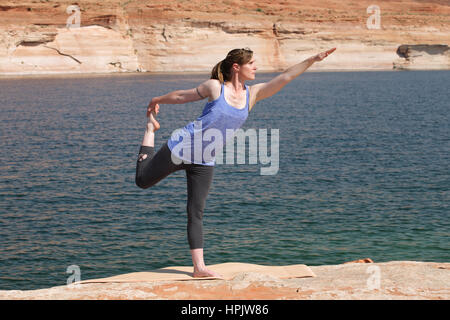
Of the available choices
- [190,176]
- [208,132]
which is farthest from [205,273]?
[208,132]

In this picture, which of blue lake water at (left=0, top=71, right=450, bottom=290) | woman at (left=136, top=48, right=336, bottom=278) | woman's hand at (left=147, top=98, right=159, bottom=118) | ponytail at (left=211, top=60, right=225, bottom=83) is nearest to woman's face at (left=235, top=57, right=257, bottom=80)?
woman at (left=136, top=48, right=336, bottom=278)

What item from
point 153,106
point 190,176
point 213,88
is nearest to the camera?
point 213,88

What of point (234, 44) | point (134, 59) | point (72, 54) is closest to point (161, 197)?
point (72, 54)

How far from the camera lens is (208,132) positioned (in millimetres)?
5633

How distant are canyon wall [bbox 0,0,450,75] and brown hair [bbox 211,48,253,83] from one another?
74.4 metres

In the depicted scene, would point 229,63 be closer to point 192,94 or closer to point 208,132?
point 192,94

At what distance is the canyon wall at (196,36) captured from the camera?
7888 cm

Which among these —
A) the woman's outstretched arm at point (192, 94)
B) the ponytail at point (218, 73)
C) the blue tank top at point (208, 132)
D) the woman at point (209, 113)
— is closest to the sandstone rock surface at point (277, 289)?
the woman at point (209, 113)

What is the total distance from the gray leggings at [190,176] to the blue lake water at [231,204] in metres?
4.29

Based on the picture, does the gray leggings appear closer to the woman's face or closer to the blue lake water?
the woman's face

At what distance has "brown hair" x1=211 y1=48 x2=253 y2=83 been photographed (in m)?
5.66

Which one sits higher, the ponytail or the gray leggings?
the ponytail

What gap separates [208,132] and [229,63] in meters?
0.71

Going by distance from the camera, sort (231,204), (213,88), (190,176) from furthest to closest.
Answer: (231,204) < (190,176) < (213,88)
